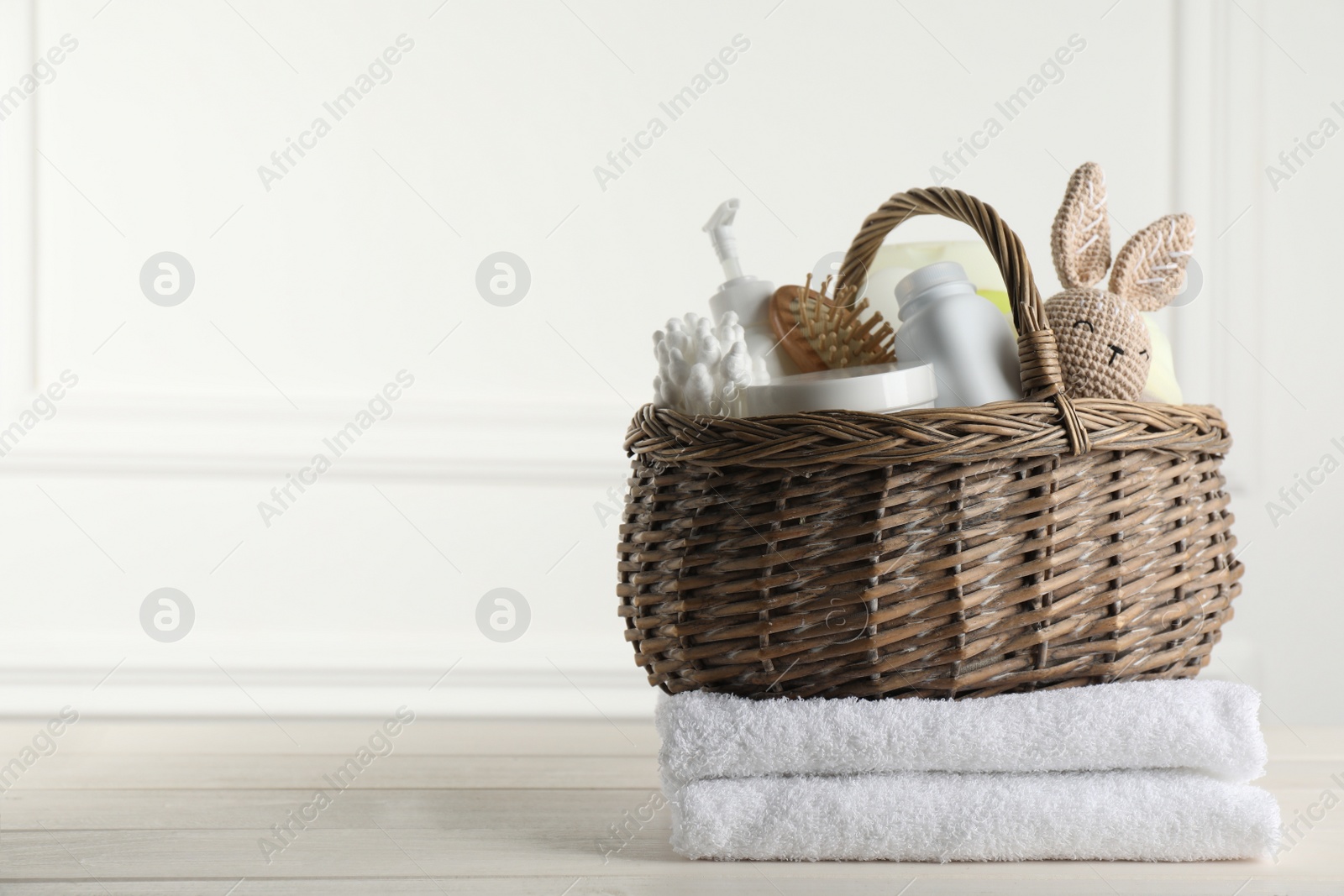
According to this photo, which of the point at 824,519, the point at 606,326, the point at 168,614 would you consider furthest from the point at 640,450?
the point at 168,614

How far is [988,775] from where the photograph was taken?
1.64 ft

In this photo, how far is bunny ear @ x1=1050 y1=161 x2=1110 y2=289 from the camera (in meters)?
0.56

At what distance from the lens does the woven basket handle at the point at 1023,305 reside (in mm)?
477

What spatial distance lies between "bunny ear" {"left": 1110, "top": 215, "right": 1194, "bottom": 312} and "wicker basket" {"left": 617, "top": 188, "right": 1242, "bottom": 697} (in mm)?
77

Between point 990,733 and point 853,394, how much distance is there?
0.57ft

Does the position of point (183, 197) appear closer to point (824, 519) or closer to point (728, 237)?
point (728, 237)

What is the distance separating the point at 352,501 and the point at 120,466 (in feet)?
0.75

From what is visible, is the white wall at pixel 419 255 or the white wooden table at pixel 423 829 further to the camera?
the white wall at pixel 419 255

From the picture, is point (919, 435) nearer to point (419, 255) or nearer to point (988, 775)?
point (988, 775)

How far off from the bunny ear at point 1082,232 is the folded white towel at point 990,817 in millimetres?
264

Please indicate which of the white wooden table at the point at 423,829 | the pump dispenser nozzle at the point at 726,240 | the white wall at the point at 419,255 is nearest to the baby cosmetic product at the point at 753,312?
the pump dispenser nozzle at the point at 726,240

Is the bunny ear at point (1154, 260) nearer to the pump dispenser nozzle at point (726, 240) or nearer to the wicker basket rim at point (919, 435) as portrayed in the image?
the wicker basket rim at point (919, 435)

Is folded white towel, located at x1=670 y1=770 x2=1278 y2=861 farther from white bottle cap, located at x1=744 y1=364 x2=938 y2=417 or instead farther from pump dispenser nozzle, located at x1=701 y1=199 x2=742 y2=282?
pump dispenser nozzle, located at x1=701 y1=199 x2=742 y2=282

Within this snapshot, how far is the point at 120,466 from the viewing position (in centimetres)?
101
